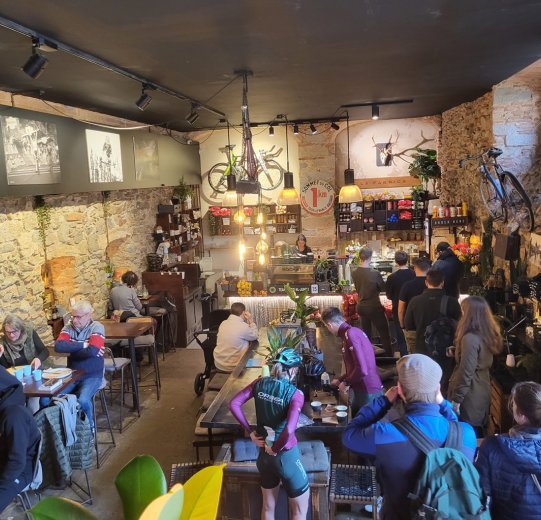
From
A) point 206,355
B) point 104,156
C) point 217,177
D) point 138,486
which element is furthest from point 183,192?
point 138,486

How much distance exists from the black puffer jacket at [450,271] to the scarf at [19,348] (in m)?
5.23

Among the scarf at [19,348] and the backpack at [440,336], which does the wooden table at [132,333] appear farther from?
the backpack at [440,336]

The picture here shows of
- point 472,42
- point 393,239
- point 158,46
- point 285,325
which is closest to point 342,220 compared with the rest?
point 393,239

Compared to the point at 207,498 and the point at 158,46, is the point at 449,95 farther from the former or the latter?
the point at 207,498

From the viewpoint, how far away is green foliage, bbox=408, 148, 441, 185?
11.1 m

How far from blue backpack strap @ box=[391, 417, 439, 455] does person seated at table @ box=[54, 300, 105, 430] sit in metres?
3.76

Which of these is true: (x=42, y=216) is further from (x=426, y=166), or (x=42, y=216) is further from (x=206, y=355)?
(x=426, y=166)

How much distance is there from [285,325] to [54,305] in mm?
3192

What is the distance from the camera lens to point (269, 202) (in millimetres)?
12641

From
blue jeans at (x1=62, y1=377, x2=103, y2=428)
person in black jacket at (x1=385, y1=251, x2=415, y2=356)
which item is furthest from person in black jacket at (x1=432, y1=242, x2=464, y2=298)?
blue jeans at (x1=62, y1=377, x2=103, y2=428)

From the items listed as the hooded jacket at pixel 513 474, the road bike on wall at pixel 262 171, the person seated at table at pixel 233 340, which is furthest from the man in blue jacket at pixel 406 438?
the road bike on wall at pixel 262 171

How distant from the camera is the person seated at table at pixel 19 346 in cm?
523

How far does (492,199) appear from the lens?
23.3 ft

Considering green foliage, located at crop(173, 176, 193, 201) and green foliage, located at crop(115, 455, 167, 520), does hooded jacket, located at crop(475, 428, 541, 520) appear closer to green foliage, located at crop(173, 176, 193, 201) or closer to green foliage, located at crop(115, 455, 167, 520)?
green foliage, located at crop(115, 455, 167, 520)
